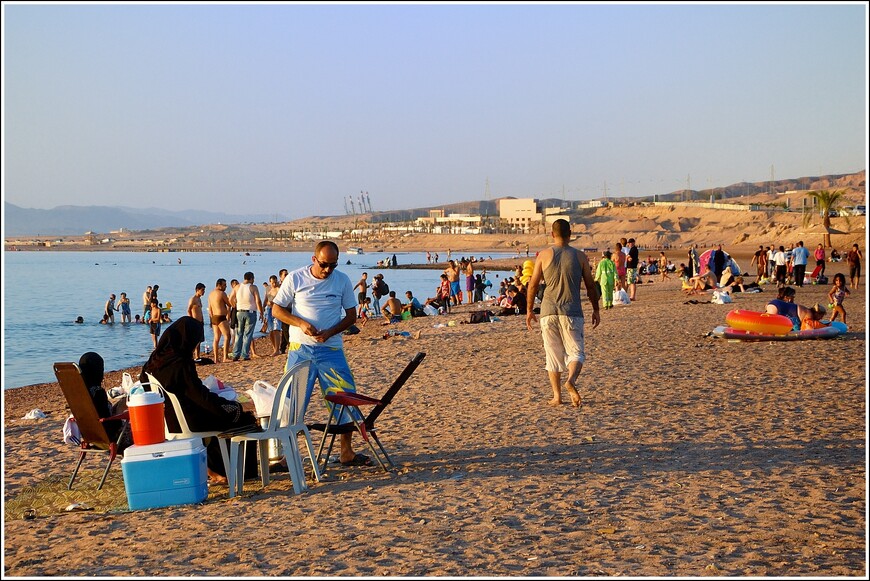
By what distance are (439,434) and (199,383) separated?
7.78 ft

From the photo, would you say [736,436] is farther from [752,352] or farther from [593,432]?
[752,352]

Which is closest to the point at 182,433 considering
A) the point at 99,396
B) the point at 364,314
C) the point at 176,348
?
the point at 176,348

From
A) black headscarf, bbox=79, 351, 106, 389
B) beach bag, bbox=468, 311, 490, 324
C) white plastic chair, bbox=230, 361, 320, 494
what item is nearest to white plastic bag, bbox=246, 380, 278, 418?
white plastic chair, bbox=230, 361, 320, 494

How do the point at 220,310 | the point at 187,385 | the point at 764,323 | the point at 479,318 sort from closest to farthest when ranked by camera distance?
1. the point at 187,385
2. the point at 764,323
3. the point at 220,310
4. the point at 479,318

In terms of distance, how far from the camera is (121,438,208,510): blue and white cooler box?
573 cm

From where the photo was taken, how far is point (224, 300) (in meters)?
15.7

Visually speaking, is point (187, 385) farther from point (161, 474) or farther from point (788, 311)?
point (788, 311)

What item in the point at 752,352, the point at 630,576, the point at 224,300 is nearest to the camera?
the point at 630,576

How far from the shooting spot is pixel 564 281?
27.7 ft

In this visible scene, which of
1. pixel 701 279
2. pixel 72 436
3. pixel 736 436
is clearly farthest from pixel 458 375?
pixel 701 279

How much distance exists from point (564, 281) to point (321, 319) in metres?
2.66

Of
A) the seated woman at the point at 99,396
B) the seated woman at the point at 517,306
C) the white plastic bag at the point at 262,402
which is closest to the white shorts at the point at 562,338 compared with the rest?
the white plastic bag at the point at 262,402

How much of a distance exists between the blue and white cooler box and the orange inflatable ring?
9.49 m

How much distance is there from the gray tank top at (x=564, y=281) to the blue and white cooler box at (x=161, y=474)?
147 inches
